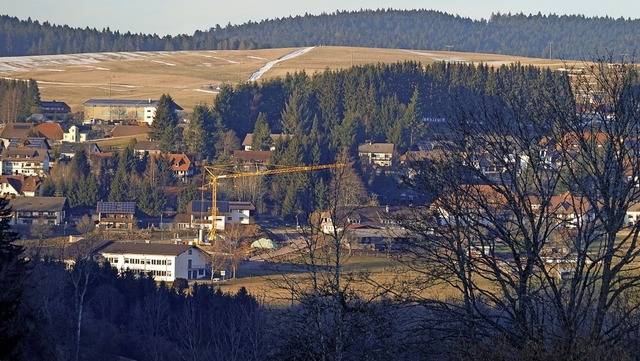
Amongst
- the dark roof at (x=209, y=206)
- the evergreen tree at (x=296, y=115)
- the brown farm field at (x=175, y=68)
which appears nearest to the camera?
the dark roof at (x=209, y=206)

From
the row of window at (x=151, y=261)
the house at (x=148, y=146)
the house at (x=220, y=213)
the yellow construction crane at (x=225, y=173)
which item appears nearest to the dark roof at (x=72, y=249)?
the row of window at (x=151, y=261)

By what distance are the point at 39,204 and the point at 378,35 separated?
269ft

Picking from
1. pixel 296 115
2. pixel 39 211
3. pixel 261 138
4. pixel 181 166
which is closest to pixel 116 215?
pixel 39 211

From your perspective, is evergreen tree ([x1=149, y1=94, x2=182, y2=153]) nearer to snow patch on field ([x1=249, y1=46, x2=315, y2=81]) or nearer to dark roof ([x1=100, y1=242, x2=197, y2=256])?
dark roof ([x1=100, y1=242, x2=197, y2=256])

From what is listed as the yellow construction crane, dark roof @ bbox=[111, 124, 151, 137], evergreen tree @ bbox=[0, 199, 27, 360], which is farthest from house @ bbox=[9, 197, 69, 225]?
evergreen tree @ bbox=[0, 199, 27, 360]

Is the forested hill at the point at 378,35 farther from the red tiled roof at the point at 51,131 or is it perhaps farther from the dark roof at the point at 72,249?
the dark roof at the point at 72,249

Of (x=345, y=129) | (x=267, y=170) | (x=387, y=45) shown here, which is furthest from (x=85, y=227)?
(x=387, y=45)

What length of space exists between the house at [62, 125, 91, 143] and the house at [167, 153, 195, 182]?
683 cm

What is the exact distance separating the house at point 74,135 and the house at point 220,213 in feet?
41.1

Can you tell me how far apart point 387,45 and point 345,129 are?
208ft

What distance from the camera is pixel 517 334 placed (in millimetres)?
5367

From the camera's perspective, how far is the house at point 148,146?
3981cm

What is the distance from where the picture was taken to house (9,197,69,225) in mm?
30875

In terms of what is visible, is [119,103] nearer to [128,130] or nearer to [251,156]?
[128,130]
